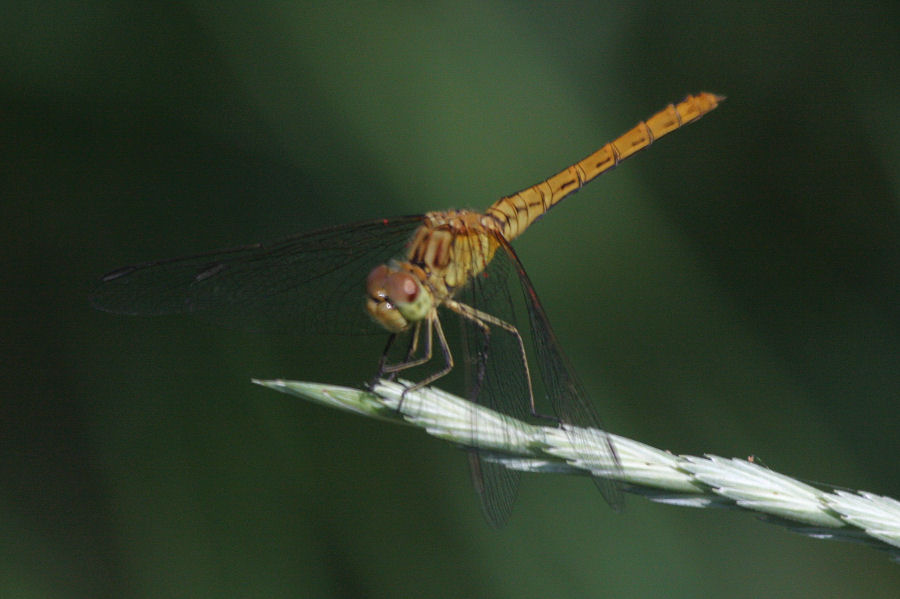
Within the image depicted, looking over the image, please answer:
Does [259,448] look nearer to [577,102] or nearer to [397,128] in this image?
[397,128]

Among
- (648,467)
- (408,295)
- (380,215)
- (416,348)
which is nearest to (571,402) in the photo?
(648,467)

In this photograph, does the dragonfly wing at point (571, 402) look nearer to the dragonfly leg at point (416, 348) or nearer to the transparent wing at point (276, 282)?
the dragonfly leg at point (416, 348)

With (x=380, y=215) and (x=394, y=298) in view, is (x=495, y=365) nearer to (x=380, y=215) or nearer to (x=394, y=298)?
(x=394, y=298)

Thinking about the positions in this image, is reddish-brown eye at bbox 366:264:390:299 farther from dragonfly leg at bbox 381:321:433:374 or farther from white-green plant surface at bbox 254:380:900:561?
white-green plant surface at bbox 254:380:900:561

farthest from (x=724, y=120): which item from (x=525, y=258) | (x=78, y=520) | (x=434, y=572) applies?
(x=78, y=520)

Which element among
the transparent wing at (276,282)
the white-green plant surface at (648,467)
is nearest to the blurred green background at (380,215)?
the transparent wing at (276,282)

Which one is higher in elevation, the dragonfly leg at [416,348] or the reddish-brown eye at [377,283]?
the reddish-brown eye at [377,283]
